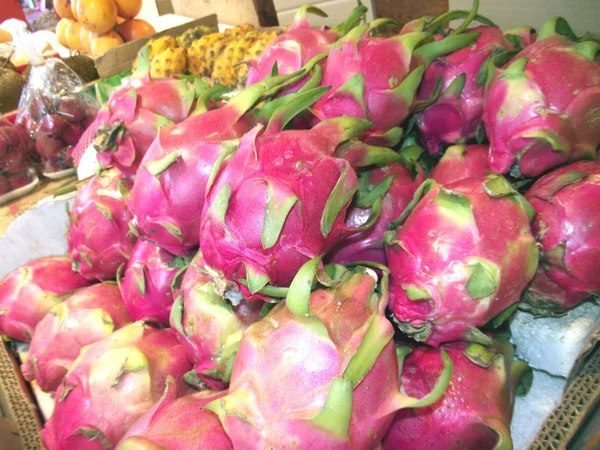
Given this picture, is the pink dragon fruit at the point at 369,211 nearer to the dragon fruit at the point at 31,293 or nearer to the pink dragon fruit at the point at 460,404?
the pink dragon fruit at the point at 460,404

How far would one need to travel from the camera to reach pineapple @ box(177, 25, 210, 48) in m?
3.03

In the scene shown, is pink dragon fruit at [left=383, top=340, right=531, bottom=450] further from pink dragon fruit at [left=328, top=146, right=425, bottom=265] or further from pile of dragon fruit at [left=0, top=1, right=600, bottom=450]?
pink dragon fruit at [left=328, top=146, right=425, bottom=265]

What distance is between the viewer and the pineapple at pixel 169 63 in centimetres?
274

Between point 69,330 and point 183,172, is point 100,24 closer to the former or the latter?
point 69,330

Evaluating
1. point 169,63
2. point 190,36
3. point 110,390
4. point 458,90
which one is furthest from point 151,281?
point 190,36

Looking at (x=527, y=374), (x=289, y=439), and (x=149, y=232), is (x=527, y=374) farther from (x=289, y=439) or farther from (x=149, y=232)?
(x=149, y=232)

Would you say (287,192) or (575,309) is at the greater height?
(287,192)

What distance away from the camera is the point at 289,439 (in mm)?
562

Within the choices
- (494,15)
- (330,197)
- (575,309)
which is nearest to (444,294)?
(330,197)

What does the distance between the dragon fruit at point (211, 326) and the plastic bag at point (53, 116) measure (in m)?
1.74

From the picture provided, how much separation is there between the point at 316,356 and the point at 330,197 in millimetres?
207

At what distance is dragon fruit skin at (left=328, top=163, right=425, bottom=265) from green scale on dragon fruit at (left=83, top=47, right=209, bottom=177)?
43 centimetres

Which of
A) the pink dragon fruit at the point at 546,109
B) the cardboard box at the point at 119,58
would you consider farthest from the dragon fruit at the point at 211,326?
the cardboard box at the point at 119,58

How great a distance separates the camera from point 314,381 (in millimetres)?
580
